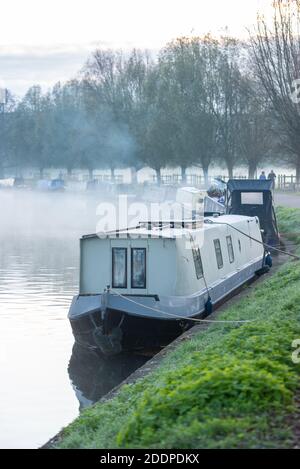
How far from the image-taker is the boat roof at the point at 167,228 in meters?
17.3

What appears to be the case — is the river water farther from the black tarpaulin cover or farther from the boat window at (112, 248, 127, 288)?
the black tarpaulin cover

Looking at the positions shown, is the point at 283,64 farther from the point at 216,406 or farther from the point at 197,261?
the point at 216,406

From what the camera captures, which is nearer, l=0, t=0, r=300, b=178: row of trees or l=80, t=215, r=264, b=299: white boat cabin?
l=80, t=215, r=264, b=299: white boat cabin

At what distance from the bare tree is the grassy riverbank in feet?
60.6

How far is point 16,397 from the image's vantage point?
14.0 m

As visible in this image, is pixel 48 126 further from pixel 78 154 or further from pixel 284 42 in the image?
pixel 284 42

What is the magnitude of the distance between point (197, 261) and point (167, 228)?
1.05 m

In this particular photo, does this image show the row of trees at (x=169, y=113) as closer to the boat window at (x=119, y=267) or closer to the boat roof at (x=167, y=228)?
the boat roof at (x=167, y=228)

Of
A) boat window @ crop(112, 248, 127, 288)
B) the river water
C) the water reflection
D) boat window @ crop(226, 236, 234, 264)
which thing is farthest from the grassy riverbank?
boat window @ crop(226, 236, 234, 264)

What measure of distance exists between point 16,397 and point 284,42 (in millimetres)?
18432

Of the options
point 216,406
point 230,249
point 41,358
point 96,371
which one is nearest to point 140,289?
point 96,371

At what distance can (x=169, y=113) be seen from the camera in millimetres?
64750

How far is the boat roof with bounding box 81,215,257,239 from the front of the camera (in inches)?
680

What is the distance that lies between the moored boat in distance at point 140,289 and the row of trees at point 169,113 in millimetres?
14363
